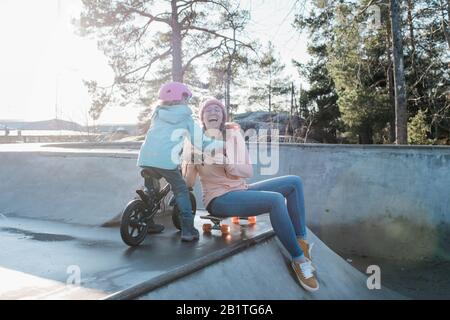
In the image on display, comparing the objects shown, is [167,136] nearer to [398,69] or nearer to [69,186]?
[69,186]

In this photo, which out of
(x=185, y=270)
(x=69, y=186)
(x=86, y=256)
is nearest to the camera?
(x=185, y=270)

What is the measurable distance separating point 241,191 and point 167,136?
745 millimetres

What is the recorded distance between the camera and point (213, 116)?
11.6ft

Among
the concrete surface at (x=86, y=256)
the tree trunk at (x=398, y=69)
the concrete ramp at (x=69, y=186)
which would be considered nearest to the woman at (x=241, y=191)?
the concrete surface at (x=86, y=256)

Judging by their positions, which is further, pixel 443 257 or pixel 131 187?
pixel 443 257

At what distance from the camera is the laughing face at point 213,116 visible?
3535 millimetres

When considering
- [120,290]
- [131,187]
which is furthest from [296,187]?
[131,187]

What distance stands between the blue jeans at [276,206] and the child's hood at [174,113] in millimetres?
717

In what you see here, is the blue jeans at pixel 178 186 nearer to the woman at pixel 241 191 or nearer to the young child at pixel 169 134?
the young child at pixel 169 134

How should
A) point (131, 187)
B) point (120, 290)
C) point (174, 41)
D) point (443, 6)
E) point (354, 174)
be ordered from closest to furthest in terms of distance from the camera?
point (120, 290), point (131, 187), point (354, 174), point (443, 6), point (174, 41)

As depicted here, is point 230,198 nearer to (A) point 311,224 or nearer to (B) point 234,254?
(B) point 234,254

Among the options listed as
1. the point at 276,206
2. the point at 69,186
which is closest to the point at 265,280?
the point at 276,206
